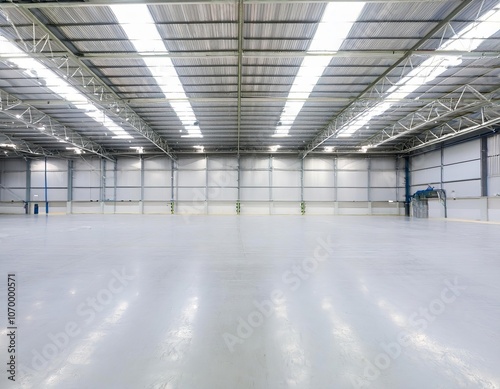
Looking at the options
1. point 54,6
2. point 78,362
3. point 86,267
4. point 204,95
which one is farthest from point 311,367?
point 204,95

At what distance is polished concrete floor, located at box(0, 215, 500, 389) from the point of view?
8.13 ft

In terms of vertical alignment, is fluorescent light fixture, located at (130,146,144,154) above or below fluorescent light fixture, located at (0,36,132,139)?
below

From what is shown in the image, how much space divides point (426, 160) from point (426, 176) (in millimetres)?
→ 1861

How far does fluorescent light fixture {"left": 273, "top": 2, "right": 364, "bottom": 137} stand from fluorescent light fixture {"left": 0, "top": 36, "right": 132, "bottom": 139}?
1258 cm

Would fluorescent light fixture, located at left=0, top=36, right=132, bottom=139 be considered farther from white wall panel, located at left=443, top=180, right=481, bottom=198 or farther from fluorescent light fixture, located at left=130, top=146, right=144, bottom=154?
white wall panel, located at left=443, top=180, right=481, bottom=198

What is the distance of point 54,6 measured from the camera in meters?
8.91

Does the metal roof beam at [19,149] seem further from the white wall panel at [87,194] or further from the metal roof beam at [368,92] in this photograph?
the metal roof beam at [368,92]

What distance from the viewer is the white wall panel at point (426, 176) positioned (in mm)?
28323

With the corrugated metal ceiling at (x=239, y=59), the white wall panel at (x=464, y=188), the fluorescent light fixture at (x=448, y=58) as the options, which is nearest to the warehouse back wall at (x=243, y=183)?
the white wall panel at (x=464, y=188)

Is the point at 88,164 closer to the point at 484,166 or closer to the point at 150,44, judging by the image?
the point at 150,44

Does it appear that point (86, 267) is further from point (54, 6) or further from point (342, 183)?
point (342, 183)

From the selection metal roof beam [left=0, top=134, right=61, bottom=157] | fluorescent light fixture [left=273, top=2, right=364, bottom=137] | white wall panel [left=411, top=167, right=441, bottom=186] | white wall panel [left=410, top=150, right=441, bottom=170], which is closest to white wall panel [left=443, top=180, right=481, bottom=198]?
white wall panel [left=411, top=167, right=441, bottom=186]

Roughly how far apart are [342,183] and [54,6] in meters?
31.3

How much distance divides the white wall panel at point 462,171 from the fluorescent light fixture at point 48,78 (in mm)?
31986
